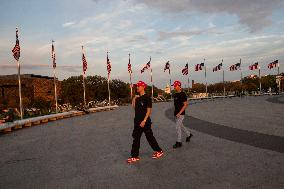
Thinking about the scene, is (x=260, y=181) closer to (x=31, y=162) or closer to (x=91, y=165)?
(x=91, y=165)

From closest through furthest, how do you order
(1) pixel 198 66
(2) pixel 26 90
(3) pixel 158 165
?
(3) pixel 158 165
(1) pixel 198 66
(2) pixel 26 90

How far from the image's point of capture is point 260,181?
6070 mm

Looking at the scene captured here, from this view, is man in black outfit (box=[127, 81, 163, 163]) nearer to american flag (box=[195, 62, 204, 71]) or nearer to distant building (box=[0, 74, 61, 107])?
american flag (box=[195, 62, 204, 71])

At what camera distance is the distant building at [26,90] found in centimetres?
8312

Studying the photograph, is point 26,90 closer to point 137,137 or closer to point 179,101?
point 179,101

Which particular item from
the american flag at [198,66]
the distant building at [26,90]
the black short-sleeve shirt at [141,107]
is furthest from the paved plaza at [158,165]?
the distant building at [26,90]

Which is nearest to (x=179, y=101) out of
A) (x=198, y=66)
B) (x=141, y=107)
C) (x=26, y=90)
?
(x=141, y=107)

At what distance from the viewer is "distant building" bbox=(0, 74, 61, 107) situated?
83.1 m

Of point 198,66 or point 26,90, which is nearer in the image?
point 198,66

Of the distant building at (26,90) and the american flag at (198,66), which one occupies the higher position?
the american flag at (198,66)

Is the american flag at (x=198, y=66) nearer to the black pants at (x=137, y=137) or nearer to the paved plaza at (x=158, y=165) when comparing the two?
the paved plaza at (x=158, y=165)

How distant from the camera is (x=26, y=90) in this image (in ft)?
291

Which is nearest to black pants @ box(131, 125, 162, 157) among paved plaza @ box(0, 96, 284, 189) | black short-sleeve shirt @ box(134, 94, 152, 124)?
black short-sleeve shirt @ box(134, 94, 152, 124)

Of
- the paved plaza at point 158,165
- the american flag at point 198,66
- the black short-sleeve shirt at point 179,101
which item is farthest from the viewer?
Answer: the american flag at point 198,66
